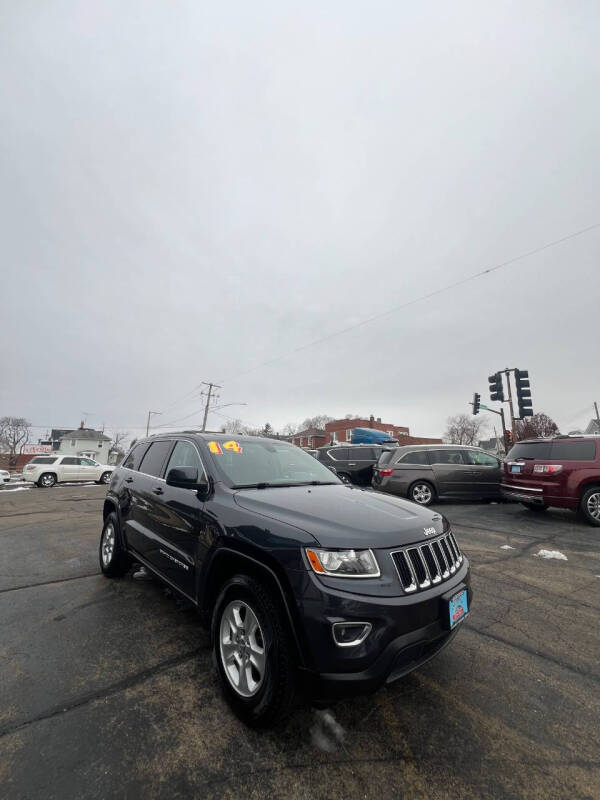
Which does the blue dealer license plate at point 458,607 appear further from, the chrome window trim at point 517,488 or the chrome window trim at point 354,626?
the chrome window trim at point 517,488

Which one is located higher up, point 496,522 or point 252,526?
point 252,526

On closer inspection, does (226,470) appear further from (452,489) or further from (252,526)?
(452,489)

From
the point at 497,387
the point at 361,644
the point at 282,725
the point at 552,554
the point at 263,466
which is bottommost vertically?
the point at 282,725

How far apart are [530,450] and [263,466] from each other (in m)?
7.30

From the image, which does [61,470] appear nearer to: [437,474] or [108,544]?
[108,544]

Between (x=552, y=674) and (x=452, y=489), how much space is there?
7596 millimetres

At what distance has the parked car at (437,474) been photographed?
380 inches

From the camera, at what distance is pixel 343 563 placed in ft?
6.36

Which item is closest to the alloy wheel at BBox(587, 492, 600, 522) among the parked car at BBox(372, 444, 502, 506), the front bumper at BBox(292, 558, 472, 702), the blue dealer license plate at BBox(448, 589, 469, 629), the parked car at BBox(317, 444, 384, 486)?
the parked car at BBox(372, 444, 502, 506)

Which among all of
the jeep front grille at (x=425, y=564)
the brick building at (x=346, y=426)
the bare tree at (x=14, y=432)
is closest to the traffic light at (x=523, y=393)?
the jeep front grille at (x=425, y=564)

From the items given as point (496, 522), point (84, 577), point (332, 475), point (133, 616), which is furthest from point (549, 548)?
point (84, 577)

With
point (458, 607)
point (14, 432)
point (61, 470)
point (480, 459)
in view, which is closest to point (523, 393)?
point (480, 459)

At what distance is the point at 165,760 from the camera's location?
1810 mm

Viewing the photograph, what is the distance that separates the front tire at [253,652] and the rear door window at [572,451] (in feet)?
25.6
